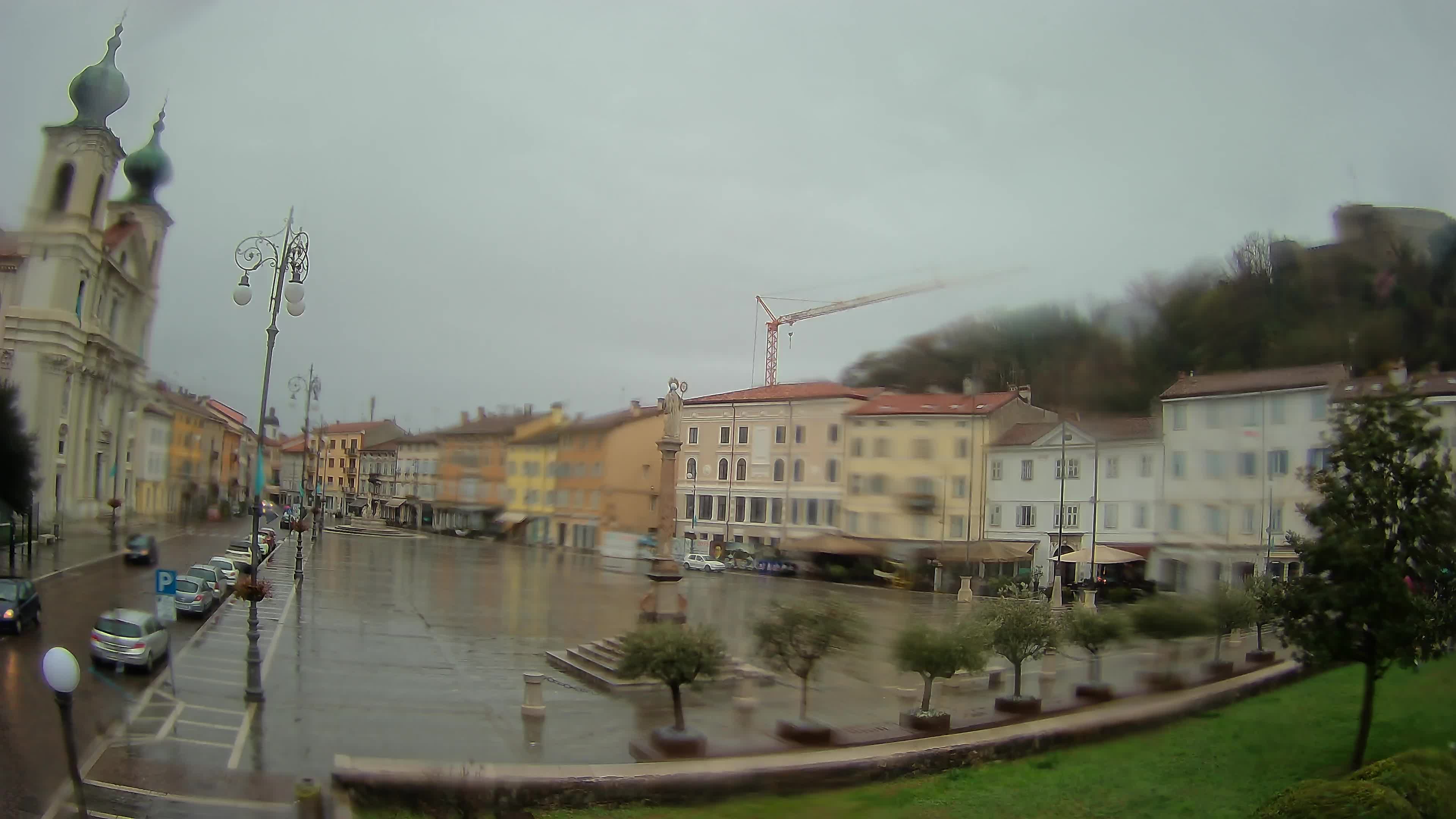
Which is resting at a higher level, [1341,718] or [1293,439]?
[1293,439]

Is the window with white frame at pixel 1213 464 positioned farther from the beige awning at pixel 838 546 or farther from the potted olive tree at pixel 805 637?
the potted olive tree at pixel 805 637

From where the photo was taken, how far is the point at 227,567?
10586mm

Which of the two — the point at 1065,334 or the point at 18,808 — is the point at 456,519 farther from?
the point at 1065,334

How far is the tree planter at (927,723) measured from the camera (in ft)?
24.9

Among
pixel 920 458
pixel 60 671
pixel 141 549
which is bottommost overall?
pixel 60 671

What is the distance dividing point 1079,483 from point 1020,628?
7.59 ft

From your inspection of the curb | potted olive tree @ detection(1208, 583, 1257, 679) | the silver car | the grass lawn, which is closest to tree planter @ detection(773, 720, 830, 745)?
the curb

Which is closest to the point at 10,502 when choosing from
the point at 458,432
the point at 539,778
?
the point at 458,432

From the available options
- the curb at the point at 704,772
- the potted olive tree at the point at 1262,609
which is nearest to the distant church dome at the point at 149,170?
the curb at the point at 704,772

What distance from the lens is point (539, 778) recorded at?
18.0 feet

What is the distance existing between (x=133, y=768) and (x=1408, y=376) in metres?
8.56

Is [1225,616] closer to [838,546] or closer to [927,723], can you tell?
[927,723]

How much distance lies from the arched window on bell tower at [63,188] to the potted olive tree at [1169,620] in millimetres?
7650

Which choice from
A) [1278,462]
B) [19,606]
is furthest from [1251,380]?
[19,606]
